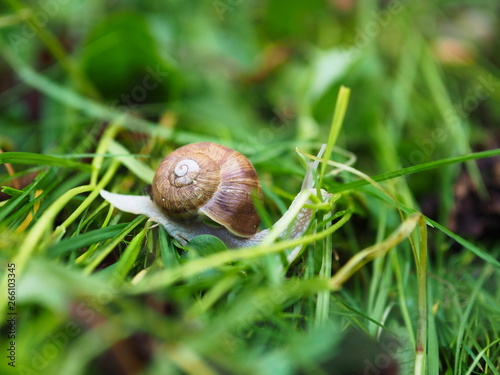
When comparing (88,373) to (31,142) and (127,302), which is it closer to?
(127,302)

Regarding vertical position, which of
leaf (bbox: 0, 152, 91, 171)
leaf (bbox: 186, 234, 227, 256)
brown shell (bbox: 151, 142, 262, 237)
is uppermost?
leaf (bbox: 0, 152, 91, 171)

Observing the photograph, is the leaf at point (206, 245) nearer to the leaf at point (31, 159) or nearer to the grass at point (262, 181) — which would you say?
the grass at point (262, 181)

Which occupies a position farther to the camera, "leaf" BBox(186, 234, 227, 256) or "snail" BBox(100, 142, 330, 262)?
"snail" BBox(100, 142, 330, 262)

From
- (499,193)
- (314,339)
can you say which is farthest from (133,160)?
(499,193)

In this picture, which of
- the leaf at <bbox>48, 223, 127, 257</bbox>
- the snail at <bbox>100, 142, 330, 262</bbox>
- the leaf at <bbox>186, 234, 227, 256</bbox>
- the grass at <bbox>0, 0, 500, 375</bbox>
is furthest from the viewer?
the snail at <bbox>100, 142, 330, 262</bbox>

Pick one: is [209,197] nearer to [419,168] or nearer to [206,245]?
[206,245]

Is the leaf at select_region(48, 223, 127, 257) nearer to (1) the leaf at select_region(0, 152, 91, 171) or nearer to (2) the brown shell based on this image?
(2) the brown shell

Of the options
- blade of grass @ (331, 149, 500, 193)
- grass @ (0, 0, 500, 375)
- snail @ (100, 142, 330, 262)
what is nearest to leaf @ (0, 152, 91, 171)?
grass @ (0, 0, 500, 375)
